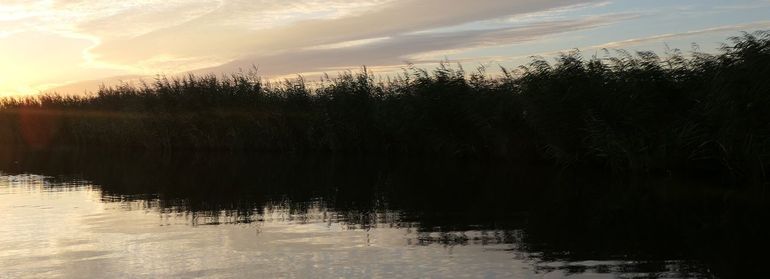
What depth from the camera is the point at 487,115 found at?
23125mm

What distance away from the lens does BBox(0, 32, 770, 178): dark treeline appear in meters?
15.2

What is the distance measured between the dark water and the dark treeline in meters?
1.62

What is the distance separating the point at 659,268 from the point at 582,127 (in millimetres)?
12490

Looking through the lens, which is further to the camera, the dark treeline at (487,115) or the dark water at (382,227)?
the dark treeline at (487,115)

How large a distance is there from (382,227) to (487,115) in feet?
44.8

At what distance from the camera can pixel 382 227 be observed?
10.1 metres

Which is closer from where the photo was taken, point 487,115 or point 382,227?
point 382,227

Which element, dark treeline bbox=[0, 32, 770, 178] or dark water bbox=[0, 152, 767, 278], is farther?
dark treeline bbox=[0, 32, 770, 178]

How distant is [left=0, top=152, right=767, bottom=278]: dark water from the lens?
7.42 m

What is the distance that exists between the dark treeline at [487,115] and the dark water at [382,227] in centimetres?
162

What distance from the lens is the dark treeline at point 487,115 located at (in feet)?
49.8

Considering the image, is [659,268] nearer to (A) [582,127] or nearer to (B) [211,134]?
(A) [582,127]

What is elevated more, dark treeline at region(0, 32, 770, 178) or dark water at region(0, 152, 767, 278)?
dark treeline at region(0, 32, 770, 178)

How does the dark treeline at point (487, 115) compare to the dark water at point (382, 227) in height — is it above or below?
above
